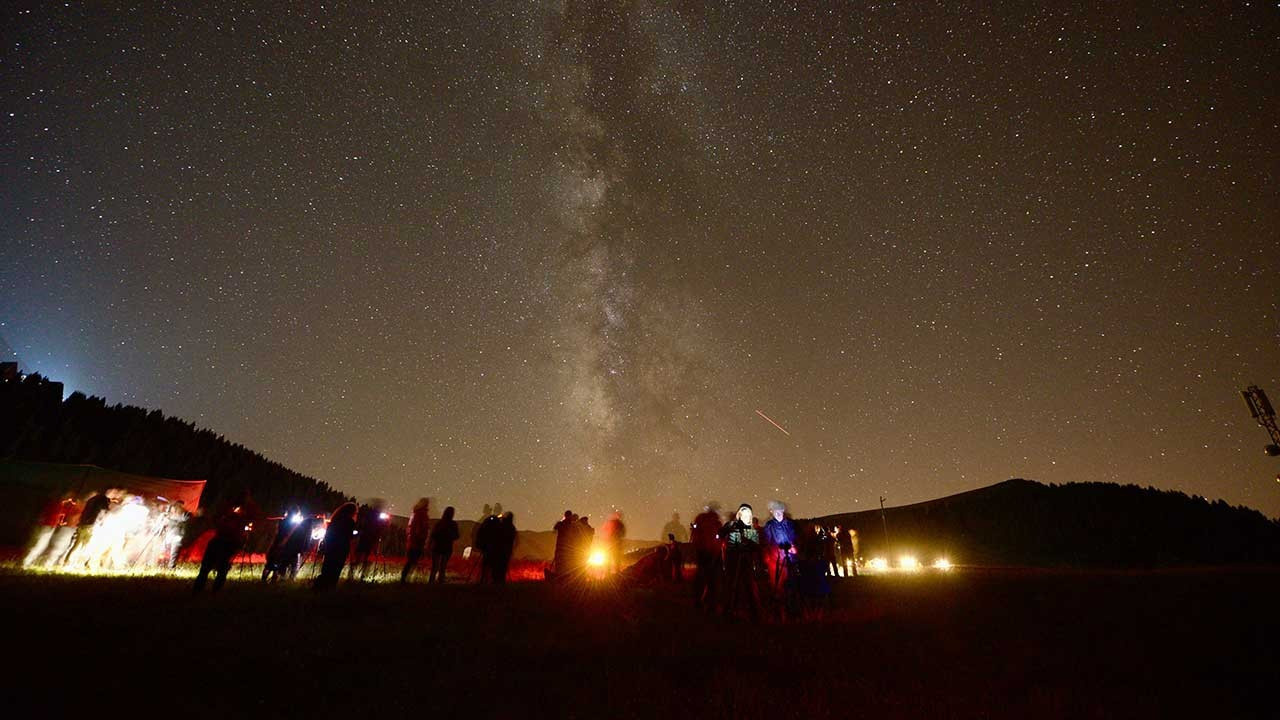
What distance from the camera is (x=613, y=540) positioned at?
663 inches

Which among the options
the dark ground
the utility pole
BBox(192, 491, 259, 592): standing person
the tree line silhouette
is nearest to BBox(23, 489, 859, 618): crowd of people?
BBox(192, 491, 259, 592): standing person

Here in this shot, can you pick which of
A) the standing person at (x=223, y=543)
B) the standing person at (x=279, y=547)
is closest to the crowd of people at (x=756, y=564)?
the standing person at (x=223, y=543)

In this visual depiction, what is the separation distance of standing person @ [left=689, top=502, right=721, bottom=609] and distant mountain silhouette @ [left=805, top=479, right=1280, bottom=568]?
34.7 m

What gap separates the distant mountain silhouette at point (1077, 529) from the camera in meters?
30.1

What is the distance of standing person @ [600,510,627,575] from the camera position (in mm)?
16766

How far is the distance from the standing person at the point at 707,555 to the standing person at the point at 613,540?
6.51m

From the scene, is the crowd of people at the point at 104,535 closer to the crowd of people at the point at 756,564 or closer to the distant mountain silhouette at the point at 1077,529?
the crowd of people at the point at 756,564

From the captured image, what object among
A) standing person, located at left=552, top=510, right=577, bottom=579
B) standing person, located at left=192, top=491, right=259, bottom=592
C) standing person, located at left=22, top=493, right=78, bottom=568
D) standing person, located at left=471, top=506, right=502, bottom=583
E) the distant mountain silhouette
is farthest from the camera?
the distant mountain silhouette

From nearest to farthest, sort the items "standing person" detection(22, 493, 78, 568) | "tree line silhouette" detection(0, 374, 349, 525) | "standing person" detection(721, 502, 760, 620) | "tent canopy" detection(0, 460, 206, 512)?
"standing person" detection(721, 502, 760, 620), "standing person" detection(22, 493, 78, 568), "tent canopy" detection(0, 460, 206, 512), "tree line silhouette" detection(0, 374, 349, 525)

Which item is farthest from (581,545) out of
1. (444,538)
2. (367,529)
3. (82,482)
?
(82,482)

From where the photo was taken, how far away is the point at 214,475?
5844 centimetres

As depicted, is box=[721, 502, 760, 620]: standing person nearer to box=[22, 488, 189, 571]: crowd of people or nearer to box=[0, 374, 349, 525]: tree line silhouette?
box=[22, 488, 189, 571]: crowd of people

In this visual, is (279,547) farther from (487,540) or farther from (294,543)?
(487,540)

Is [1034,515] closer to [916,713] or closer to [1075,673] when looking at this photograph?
[1075,673]
